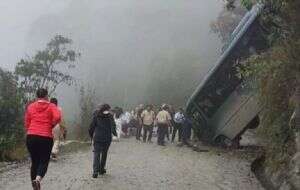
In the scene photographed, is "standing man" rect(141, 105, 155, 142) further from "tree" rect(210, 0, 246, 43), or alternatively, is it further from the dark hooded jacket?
"tree" rect(210, 0, 246, 43)

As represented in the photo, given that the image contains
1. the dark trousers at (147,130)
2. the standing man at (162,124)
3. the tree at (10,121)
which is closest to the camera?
the tree at (10,121)

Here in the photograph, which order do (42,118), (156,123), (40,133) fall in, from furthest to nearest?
1. (156,123)
2. (42,118)
3. (40,133)

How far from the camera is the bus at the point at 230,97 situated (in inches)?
821

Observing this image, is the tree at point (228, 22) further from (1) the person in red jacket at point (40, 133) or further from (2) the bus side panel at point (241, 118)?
(1) the person in red jacket at point (40, 133)

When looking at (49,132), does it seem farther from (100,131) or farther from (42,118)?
(100,131)

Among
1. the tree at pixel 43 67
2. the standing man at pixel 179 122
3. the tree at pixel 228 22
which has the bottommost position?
the standing man at pixel 179 122

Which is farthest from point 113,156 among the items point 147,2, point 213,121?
point 147,2

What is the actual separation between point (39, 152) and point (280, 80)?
5.87 meters

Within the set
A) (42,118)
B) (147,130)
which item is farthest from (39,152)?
(147,130)

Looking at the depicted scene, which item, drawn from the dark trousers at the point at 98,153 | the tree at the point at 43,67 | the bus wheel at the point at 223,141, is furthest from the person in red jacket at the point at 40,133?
the tree at the point at 43,67

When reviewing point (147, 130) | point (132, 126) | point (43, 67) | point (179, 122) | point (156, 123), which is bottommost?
point (132, 126)

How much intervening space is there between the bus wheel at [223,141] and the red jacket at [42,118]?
13.5 m

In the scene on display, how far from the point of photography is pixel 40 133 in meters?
9.92

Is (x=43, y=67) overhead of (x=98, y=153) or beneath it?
overhead
